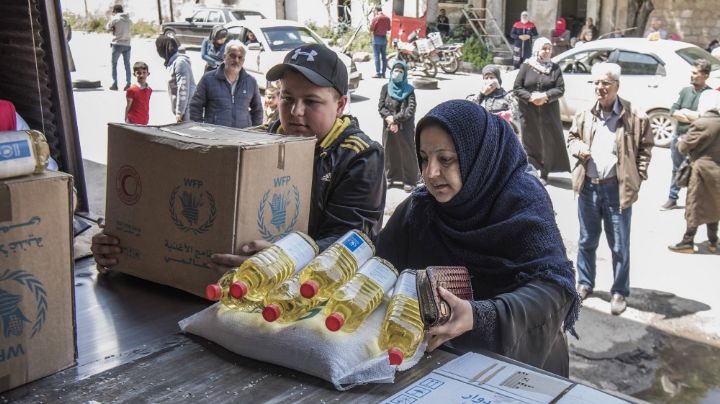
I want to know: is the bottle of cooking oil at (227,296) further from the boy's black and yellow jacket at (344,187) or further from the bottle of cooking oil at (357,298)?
the boy's black and yellow jacket at (344,187)

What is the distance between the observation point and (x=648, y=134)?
217 inches

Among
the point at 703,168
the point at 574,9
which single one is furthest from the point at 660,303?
the point at 574,9

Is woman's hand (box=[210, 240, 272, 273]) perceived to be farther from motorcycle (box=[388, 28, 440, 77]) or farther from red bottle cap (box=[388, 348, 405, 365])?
motorcycle (box=[388, 28, 440, 77])

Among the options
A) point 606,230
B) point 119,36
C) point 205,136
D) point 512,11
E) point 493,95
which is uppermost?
point 512,11

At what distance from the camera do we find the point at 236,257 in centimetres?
194

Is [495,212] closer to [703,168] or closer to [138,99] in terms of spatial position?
[703,168]

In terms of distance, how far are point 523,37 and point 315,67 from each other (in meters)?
16.5

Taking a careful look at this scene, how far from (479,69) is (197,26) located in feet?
26.8

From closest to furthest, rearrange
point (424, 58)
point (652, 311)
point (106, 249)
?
point (106, 249)
point (652, 311)
point (424, 58)

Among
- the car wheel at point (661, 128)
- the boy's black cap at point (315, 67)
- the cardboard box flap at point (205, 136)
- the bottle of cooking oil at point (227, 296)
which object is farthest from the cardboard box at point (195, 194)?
the car wheel at point (661, 128)

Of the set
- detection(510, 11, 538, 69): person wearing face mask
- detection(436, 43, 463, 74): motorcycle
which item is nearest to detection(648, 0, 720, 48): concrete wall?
detection(510, 11, 538, 69): person wearing face mask

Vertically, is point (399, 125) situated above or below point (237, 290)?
below

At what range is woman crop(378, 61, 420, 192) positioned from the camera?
866 centimetres

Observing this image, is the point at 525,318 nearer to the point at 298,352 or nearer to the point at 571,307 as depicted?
the point at 571,307
